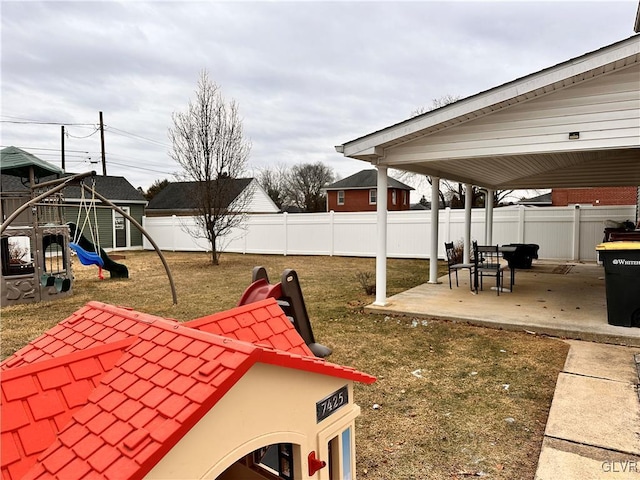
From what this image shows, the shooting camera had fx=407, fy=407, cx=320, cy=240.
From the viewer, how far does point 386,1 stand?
239 inches

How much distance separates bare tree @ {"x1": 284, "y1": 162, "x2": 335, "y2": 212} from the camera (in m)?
44.8

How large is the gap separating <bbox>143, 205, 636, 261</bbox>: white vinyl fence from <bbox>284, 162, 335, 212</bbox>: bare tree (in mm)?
25116

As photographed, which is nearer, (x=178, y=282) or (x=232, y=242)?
(x=178, y=282)

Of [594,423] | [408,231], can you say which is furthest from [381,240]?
[408,231]

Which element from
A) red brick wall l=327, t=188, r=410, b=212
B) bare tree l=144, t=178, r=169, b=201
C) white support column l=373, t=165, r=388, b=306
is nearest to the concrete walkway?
white support column l=373, t=165, r=388, b=306

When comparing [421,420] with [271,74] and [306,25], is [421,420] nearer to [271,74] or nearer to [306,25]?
[306,25]

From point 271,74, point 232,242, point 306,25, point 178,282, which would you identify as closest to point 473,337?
point 306,25

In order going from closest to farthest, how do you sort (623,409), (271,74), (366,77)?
(623,409) → (271,74) → (366,77)

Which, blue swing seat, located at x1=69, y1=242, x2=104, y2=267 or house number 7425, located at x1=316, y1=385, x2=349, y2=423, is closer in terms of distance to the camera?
house number 7425, located at x1=316, y1=385, x2=349, y2=423

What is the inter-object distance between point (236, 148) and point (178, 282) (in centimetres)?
613

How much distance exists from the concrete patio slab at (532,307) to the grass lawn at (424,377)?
0.31 metres

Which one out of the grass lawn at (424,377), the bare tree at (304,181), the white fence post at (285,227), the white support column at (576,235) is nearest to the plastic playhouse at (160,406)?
the grass lawn at (424,377)

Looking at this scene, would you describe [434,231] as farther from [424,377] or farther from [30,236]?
[30,236]

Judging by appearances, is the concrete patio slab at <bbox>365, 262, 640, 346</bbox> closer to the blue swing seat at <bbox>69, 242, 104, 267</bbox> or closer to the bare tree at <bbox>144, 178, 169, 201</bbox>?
the blue swing seat at <bbox>69, 242, 104, 267</bbox>
